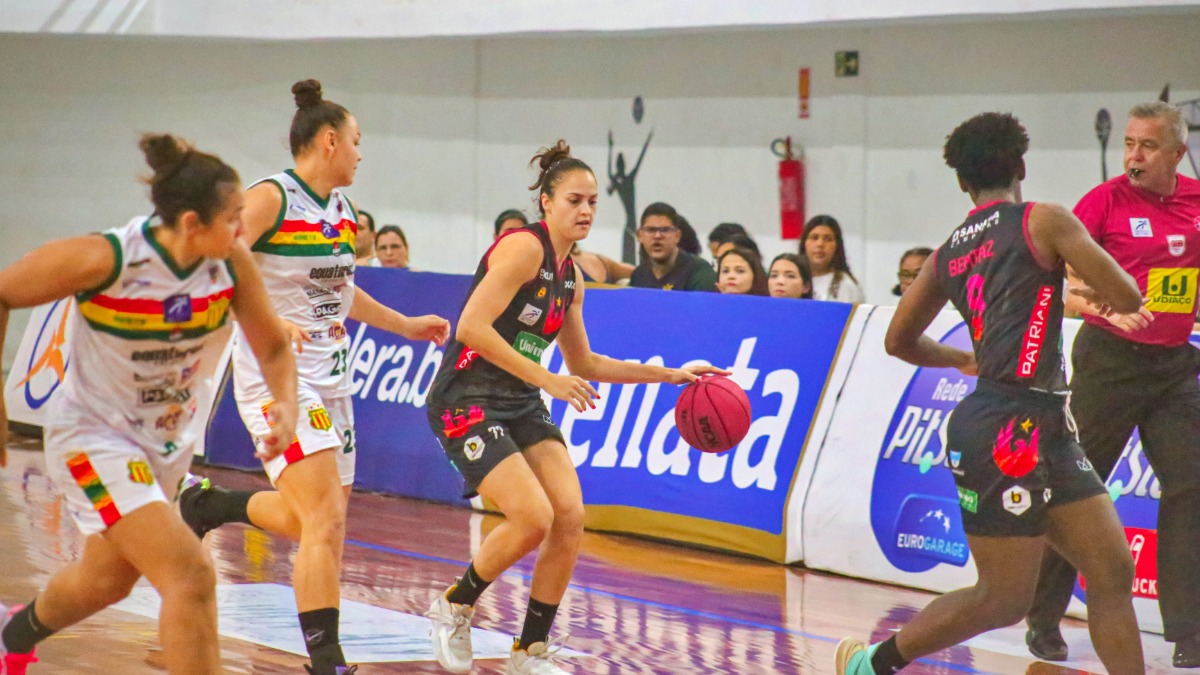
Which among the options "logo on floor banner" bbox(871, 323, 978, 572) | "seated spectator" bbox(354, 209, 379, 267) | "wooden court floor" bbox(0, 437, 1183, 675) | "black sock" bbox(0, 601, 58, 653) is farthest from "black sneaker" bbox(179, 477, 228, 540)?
"seated spectator" bbox(354, 209, 379, 267)

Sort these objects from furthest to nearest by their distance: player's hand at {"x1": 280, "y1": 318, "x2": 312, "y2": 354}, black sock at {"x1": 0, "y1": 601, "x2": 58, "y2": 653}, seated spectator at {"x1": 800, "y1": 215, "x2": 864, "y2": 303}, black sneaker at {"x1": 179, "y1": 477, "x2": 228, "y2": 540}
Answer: seated spectator at {"x1": 800, "y1": 215, "x2": 864, "y2": 303} < black sneaker at {"x1": 179, "y1": 477, "x2": 228, "y2": 540} < player's hand at {"x1": 280, "y1": 318, "x2": 312, "y2": 354} < black sock at {"x1": 0, "y1": 601, "x2": 58, "y2": 653}

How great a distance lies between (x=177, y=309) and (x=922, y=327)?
2485mm

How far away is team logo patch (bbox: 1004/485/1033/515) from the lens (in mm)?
4738

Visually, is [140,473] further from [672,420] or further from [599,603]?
[672,420]

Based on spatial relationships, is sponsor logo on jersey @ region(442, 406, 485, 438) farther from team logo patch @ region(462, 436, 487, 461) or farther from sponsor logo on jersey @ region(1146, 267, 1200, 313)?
sponsor logo on jersey @ region(1146, 267, 1200, 313)

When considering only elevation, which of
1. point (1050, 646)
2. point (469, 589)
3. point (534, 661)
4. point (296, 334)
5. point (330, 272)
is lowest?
point (1050, 646)

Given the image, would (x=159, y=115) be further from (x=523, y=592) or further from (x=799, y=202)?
(x=523, y=592)

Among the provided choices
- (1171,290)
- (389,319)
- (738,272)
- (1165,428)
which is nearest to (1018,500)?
(1165,428)

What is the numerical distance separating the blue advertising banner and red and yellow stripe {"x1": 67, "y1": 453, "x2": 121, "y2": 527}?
481cm

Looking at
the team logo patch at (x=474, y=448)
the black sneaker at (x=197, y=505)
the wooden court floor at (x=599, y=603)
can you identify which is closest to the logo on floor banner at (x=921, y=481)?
the wooden court floor at (x=599, y=603)

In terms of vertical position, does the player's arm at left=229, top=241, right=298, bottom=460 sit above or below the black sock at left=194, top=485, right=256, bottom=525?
above

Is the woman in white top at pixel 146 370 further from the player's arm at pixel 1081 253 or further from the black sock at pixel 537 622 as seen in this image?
the player's arm at pixel 1081 253

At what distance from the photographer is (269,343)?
14.8 ft

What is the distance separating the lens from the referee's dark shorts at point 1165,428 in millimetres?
6074
